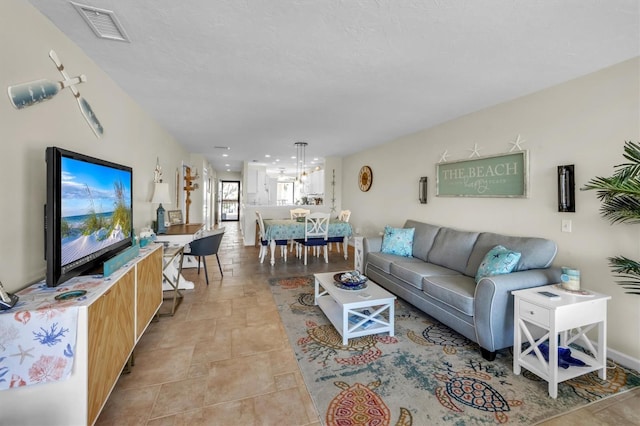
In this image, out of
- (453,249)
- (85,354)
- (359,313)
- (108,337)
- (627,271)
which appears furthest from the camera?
(453,249)

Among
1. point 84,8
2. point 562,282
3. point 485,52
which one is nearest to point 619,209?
point 562,282

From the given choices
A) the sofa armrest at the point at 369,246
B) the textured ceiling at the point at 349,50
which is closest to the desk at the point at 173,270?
the textured ceiling at the point at 349,50

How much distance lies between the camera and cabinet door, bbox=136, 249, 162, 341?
204 centimetres

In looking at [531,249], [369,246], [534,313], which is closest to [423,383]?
[534,313]

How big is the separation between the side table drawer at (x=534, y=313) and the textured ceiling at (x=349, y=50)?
183cm

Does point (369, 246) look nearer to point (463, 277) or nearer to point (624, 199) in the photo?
point (463, 277)

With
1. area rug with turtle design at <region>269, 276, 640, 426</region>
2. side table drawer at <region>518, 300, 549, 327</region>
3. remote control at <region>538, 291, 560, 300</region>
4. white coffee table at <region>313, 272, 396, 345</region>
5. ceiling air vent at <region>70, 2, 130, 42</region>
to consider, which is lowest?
area rug with turtle design at <region>269, 276, 640, 426</region>

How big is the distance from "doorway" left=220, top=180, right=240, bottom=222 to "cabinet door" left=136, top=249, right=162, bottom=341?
34.5ft

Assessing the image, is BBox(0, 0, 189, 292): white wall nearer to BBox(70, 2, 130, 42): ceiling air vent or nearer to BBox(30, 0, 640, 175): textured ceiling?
BBox(30, 0, 640, 175): textured ceiling

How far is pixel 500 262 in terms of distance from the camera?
7.78ft

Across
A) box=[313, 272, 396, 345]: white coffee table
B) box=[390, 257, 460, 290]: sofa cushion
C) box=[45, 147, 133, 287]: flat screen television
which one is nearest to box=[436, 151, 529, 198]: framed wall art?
box=[390, 257, 460, 290]: sofa cushion

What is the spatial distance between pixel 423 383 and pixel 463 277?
1.30m

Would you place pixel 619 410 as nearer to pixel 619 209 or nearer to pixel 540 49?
pixel 619 209

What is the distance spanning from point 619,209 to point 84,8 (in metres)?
3.81
